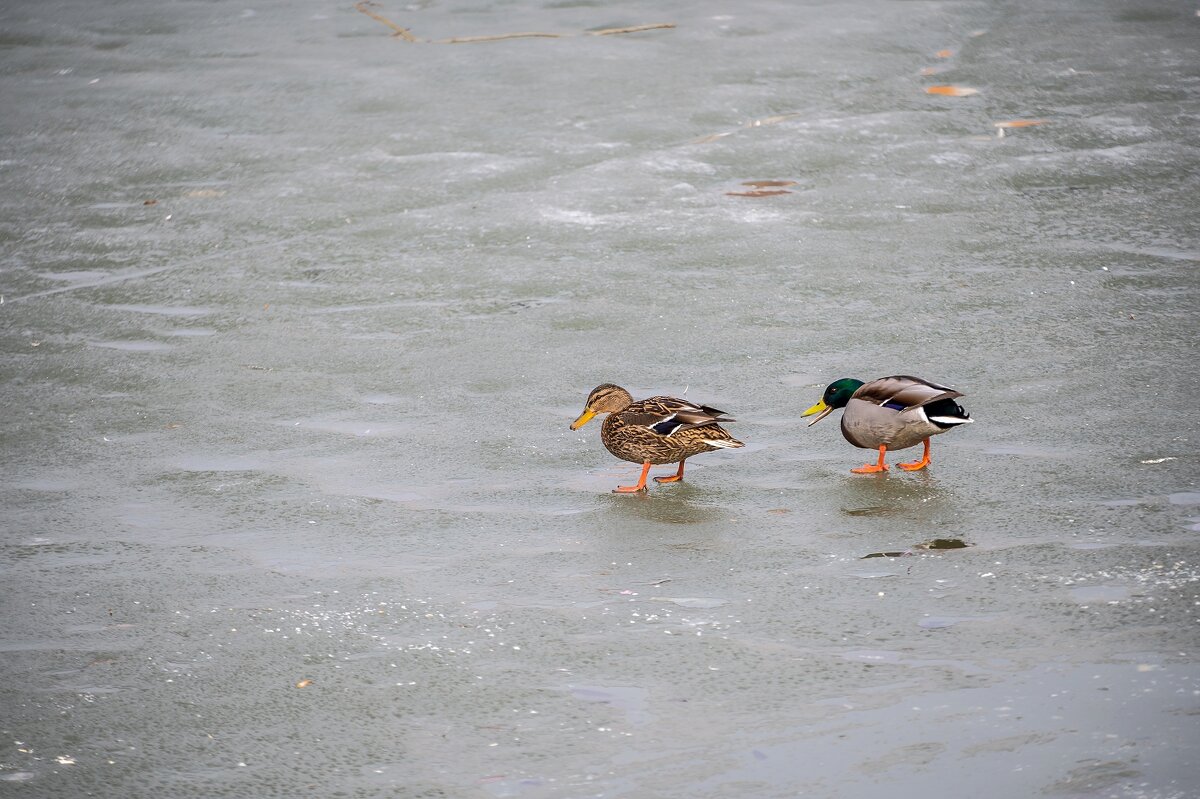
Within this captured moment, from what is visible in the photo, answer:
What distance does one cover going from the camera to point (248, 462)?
6.09 metres

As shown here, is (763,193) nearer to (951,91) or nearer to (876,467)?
(951,91)

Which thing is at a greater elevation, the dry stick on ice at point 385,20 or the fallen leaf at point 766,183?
the dry stick on ice at point 385,20

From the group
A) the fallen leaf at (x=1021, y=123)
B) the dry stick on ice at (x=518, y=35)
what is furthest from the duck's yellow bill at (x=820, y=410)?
the dry stick on ice at (x=518, y=35)

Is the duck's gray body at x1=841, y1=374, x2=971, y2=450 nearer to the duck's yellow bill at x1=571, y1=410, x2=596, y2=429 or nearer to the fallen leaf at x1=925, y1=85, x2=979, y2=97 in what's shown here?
the duck's yellow bill at x1=571, y1=410, x2=596, y2=429

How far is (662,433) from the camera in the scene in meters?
5.76

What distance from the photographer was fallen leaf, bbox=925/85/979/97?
1095cm

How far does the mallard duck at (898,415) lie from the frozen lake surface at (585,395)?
0.14 meters

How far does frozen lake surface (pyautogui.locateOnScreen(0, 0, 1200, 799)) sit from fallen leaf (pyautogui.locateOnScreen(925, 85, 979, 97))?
0.13ft

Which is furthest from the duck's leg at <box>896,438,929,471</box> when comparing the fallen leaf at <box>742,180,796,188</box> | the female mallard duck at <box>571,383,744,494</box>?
the fallen leaf at <box>742,180,796,188</box>

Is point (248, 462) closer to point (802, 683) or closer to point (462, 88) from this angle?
point (802, 683)

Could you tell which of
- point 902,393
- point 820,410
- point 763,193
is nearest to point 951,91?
point 763,193

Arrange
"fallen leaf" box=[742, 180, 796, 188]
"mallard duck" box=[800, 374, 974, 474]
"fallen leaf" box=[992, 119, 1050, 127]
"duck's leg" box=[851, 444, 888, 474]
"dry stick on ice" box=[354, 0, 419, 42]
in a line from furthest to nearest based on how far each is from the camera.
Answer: "dry stick on ice" box=[354, 0, 419, 42] → "fallen leaf" box=[992, 119, 1050, 127] → "fallen leaf" box=[742, 180, 796, 188] → "duck's leg" box=[851, 444, 888, 474] → "mallard duck" box=[800, 374, 974, 474]

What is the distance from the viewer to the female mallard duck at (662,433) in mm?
5773

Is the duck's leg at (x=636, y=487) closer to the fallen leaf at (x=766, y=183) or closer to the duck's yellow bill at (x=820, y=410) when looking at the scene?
the duck's yellow bill at (x=820, y=410)
